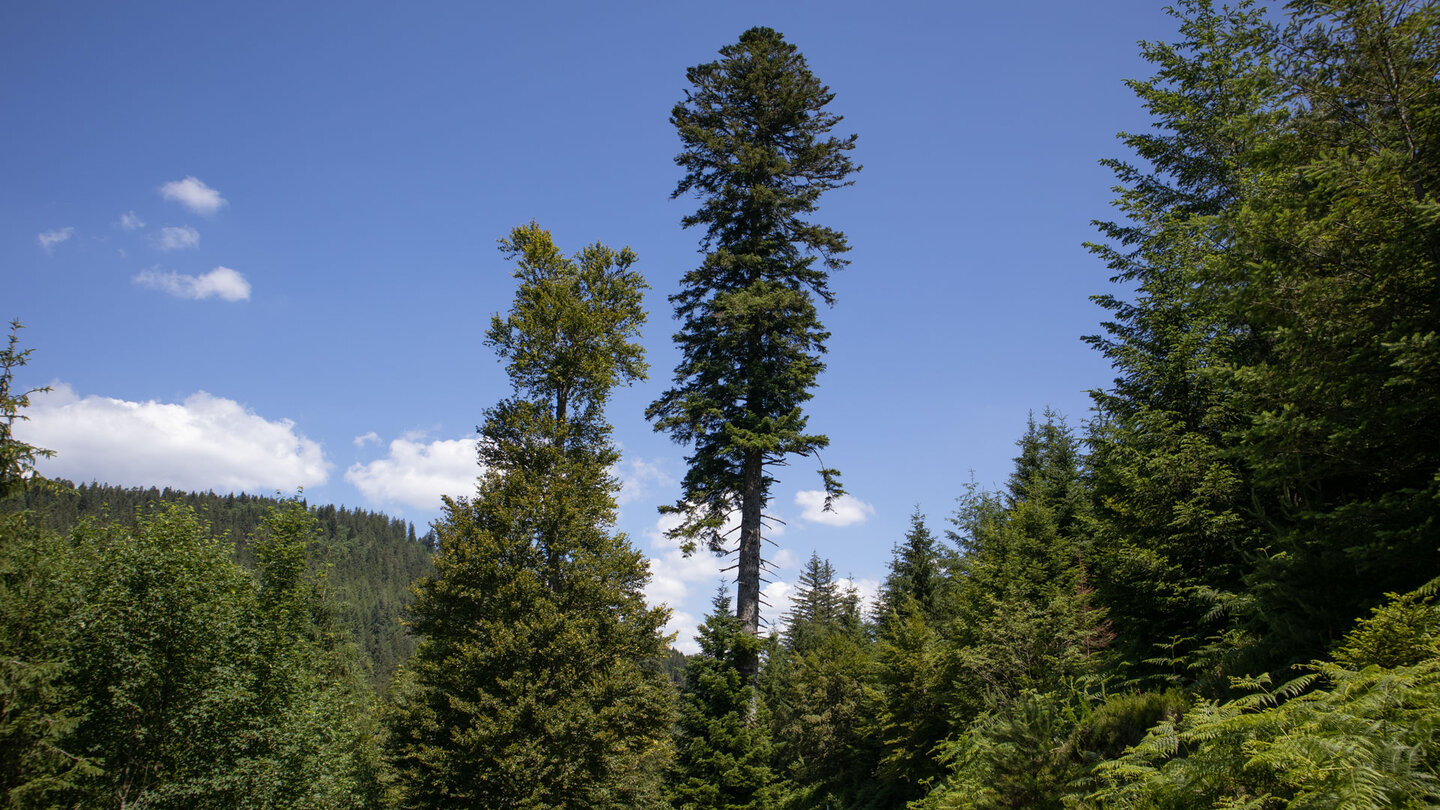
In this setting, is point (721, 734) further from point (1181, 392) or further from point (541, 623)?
point (1181, 392)

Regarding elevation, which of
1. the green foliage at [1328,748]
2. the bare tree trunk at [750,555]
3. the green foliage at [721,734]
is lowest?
the green foliage at [721,734]

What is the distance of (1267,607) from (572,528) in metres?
13.5

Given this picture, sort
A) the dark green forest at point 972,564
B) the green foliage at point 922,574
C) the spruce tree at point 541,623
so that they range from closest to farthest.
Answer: the dark green forest at point 972,564 < the spruce tree at point 541,623 < the green foliage at point 922,574

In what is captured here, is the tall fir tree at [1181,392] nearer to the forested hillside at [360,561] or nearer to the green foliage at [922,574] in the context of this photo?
the green foliage at [922,574]

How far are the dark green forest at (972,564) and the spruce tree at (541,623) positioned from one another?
85mm

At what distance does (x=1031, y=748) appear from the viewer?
392 inches

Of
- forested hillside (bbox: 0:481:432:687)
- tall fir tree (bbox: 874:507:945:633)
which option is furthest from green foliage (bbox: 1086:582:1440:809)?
forested hillside (bbox: 0:481:432:687)

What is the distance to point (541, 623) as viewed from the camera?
49.9 feet

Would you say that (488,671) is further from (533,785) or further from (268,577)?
(268,577)

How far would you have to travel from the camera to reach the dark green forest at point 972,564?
705 centimetres

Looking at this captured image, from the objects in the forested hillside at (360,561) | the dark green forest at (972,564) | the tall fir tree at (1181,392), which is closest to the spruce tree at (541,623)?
the dark green forest at (972,564)

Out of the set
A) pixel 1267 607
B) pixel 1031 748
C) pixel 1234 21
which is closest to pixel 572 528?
pixel 1031 748

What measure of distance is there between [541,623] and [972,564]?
1254cm

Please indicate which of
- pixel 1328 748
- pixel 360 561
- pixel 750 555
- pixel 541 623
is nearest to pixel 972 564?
pixel 750 555
